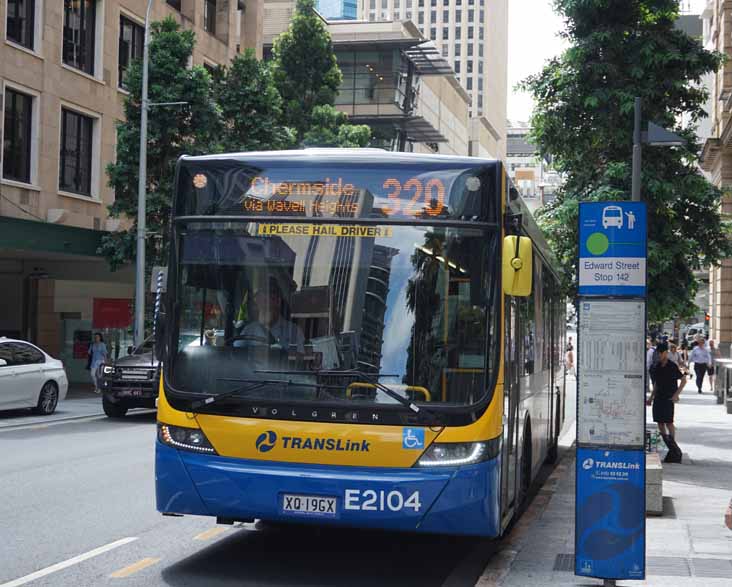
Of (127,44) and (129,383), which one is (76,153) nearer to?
(127,44)

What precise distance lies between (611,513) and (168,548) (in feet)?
12.3

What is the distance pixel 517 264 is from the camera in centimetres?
792

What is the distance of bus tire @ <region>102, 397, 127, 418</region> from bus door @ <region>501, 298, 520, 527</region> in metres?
15.0

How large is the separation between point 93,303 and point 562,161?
19492mm

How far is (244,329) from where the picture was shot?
819 cm

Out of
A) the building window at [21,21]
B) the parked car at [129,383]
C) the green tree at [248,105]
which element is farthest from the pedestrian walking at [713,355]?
the building window at [21,21]

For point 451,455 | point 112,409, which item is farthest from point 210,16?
point 451,455

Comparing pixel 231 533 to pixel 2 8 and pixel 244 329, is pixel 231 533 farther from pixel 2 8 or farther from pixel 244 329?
pixel 2 8

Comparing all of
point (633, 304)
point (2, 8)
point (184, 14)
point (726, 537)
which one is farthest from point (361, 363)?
point (184, 14)

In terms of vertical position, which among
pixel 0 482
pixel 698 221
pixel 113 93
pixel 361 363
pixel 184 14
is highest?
pixel 184 14

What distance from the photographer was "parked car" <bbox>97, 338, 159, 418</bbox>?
899 inches

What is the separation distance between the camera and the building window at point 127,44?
3747 cm

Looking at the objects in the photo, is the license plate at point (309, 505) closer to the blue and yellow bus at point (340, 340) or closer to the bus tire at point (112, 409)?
the blue and yellow bus at point (340, 340)

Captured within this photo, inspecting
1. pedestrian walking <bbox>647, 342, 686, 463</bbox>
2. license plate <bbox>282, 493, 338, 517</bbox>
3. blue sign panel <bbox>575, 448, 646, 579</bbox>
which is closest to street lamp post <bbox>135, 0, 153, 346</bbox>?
pedestrian walking <bbox>647, 342, 686, 463</bbox>
